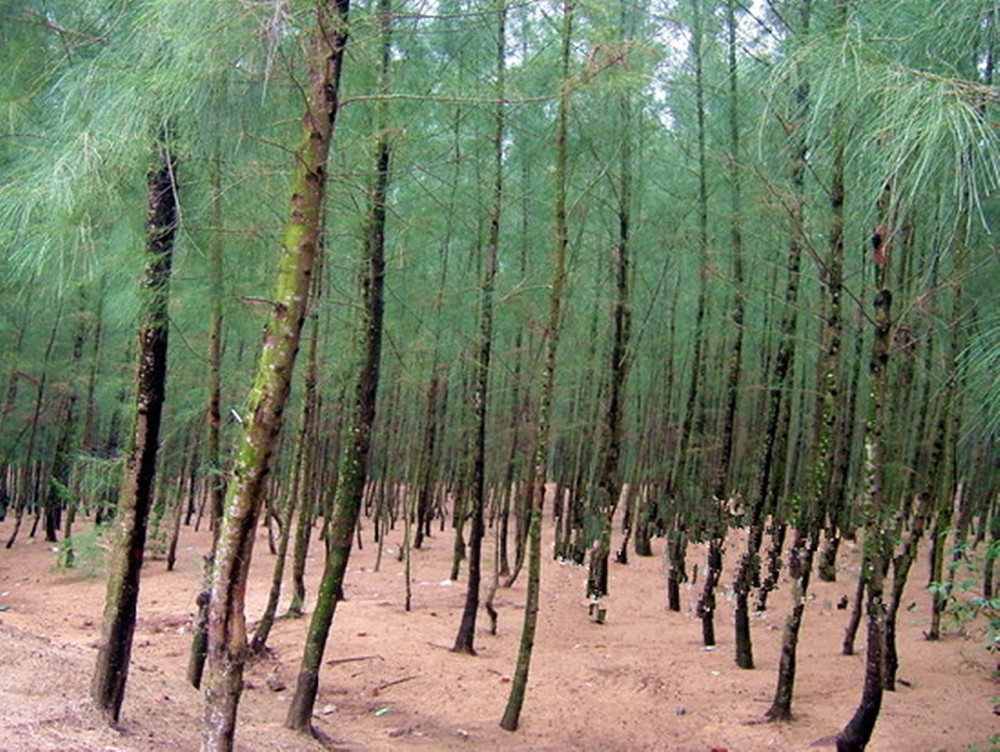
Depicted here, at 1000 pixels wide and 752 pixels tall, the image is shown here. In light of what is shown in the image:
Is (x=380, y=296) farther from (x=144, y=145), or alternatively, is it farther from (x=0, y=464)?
(x=0, y=464)

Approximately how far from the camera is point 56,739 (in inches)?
152

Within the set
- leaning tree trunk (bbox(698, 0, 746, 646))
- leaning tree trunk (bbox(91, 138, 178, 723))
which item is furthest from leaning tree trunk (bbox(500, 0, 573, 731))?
leaning tree trunk (bbox(91, 138, 178, 723))

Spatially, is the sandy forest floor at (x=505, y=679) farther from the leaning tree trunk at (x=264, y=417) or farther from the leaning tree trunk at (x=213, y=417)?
the leaning tree trunk at (x=264, y=417)

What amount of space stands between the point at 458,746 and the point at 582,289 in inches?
327

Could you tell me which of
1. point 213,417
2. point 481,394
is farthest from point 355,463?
point 481,394

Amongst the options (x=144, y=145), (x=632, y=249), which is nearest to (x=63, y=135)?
(x=144, y=145)

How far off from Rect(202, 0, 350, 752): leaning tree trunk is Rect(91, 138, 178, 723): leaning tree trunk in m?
1.31

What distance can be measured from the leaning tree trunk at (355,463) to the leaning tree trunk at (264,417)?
237 centimetres

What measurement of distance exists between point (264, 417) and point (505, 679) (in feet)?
17.3

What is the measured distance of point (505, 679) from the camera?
7773mm

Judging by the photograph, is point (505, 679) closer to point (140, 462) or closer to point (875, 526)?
point (875, 526)

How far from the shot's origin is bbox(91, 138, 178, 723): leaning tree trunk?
4504 mm

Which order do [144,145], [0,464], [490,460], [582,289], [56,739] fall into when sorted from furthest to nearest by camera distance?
[490,460]
[0,464]
[582,289]
[144,145]
[56,739]

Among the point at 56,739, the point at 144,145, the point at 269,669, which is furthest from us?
the point at 269,669
